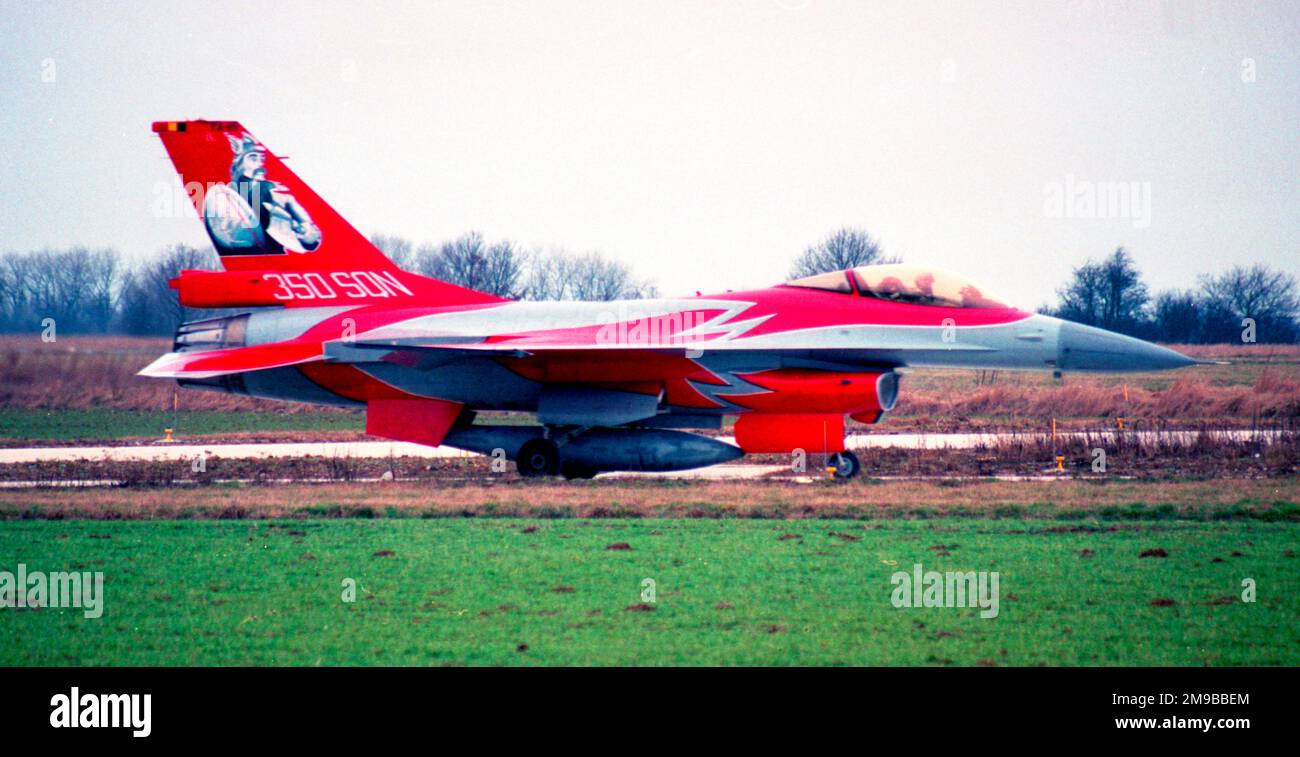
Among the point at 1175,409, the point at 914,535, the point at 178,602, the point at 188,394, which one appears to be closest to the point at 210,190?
the point at 178,602

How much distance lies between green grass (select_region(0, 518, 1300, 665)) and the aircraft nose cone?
164 inches

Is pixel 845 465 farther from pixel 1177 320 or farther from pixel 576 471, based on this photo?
pixel 1177 320

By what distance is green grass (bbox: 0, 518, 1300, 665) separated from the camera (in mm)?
7074

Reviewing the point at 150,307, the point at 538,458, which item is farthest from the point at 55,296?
the point at 538,458

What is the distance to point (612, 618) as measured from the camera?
25.8ft

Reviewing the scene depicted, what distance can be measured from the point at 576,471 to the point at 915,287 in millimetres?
5518

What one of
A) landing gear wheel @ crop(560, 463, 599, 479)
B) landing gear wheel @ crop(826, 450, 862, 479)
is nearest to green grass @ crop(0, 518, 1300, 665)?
landing gear wheel @ crop(826, 450, 862, 479)

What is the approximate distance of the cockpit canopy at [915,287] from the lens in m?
16.3

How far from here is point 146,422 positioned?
29.0m

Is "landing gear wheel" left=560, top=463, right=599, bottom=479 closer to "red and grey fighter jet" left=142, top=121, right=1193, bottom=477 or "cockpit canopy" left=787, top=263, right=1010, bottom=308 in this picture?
"red and grey fighter jet" left=142, top=121, right=1193, bottom=477

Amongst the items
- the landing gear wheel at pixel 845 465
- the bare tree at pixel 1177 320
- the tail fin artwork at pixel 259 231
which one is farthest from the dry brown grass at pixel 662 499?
the bare tree at pixel 1177 320

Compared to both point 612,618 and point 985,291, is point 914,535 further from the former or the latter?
point 985,291

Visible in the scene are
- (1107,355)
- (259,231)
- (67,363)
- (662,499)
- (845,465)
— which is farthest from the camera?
(67,363)

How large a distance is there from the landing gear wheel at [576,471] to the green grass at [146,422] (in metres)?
11.8
